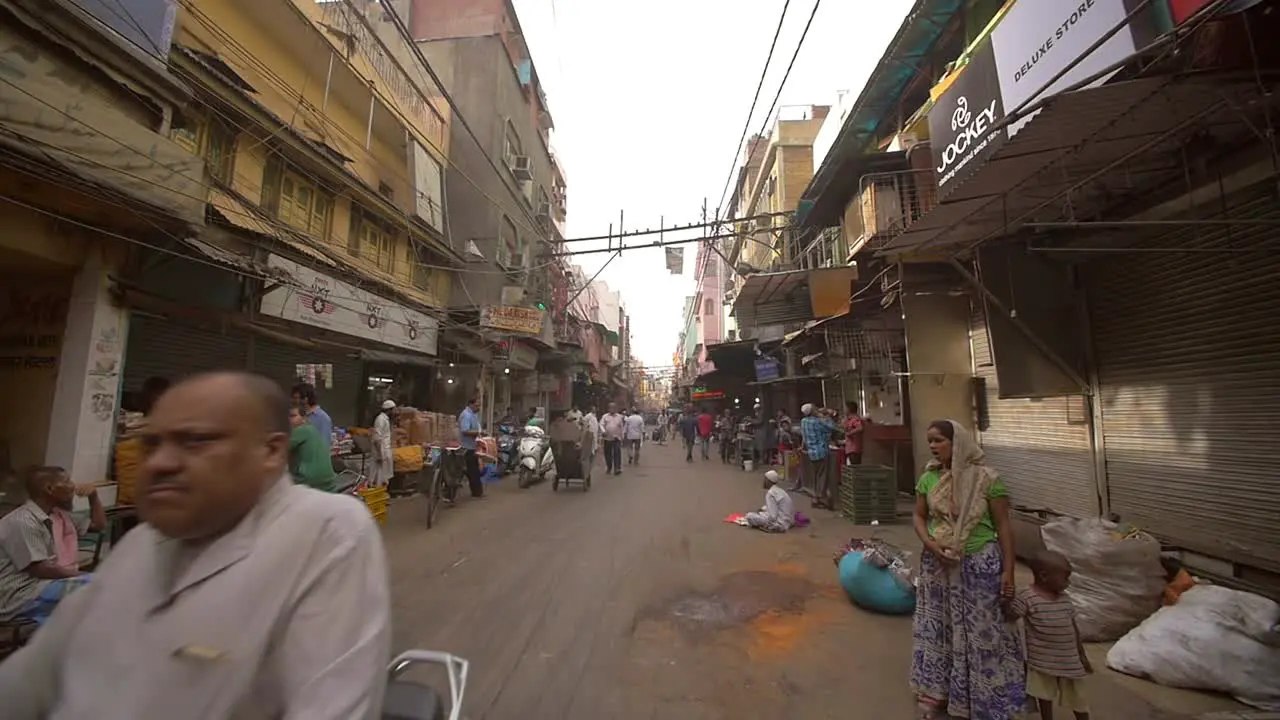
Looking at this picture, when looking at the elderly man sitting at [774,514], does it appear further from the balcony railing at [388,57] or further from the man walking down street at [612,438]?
the balcony railing at [388,57]

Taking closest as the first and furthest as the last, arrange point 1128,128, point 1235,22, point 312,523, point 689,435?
1. point 312,523
2. point 1235,22
3. point 1128,128
4. point 689,435

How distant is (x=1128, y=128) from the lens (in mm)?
3998

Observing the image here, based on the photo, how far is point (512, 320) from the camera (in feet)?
48.6

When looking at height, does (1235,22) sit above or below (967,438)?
above

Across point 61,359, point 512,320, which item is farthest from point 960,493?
point 512,320

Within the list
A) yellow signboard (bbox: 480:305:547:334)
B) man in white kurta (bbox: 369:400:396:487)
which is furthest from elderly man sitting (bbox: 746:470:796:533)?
yellow signboard (bbox: 480:305:547:334)

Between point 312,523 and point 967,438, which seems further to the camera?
point 967,438

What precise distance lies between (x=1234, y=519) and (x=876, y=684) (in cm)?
373

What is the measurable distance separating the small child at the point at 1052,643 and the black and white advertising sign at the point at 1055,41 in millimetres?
2944

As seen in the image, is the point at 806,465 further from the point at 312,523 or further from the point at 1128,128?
the point at 312,523

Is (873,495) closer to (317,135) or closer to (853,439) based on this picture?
(853,439)

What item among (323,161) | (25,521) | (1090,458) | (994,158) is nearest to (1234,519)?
(1090,458)

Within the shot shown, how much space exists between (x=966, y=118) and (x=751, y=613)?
5.38 metres

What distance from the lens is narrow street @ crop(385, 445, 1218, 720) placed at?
3.40m
